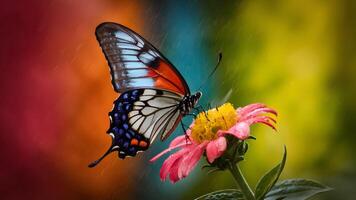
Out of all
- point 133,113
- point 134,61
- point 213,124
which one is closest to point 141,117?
point 133,113

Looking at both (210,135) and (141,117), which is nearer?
(210,135)

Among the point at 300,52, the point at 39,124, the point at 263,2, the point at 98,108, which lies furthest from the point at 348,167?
the point at 39,124

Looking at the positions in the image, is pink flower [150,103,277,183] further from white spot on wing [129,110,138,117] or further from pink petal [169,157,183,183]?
white spot on wing [129,110,138,117]

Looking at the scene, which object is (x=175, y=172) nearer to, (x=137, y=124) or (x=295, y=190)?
(x=295, y=190)

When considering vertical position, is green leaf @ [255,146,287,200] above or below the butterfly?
below

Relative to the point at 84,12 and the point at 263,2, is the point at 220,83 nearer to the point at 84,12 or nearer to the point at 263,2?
Result: the point at 263,2

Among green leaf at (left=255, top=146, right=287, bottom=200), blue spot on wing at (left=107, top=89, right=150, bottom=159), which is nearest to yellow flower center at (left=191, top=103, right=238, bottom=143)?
green leaf at (left=255, top=146, right=287, bottom=200)

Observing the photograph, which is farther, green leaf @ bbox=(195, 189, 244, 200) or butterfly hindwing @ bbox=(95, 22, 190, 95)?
butterfly hindwing @ bbox=(95, 22, 190, 95)
